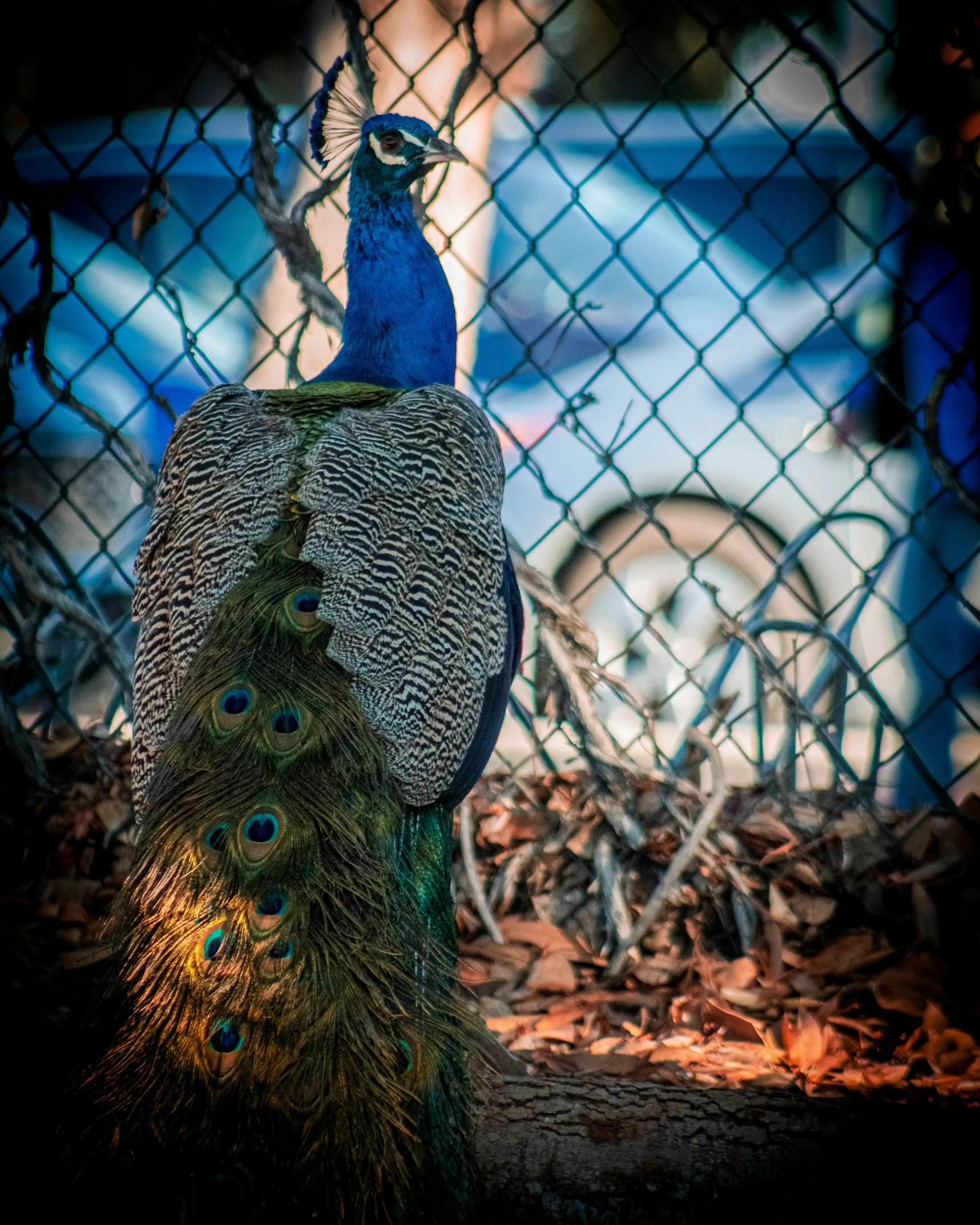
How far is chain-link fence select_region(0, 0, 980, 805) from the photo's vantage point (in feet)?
10.6

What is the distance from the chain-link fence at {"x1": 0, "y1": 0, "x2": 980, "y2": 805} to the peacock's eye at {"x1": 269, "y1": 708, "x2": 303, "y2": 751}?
1349mm

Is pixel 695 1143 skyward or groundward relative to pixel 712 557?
groundward

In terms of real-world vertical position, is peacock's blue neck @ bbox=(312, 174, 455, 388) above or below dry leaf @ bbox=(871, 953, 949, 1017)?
above

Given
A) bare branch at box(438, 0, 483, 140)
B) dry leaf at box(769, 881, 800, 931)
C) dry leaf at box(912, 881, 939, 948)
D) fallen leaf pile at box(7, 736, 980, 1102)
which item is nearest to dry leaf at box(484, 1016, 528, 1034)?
fallen leaf pile at box(7, 736, 980, 1102)

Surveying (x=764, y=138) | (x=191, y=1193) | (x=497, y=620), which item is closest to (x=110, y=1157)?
(x=191, y=1193)

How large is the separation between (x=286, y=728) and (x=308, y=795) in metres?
0.11

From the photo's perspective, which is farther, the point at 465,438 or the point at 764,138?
the point at 764,138

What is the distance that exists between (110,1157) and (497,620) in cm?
105

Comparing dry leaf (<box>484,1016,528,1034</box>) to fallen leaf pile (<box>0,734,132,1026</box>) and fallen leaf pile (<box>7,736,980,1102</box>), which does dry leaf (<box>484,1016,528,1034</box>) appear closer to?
fallen leaf pile (<box>7,736,980,1102</box>)

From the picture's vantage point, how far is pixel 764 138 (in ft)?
12.8

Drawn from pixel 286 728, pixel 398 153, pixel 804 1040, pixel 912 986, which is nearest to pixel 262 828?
pixel 286 728

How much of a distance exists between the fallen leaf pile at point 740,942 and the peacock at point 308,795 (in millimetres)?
715

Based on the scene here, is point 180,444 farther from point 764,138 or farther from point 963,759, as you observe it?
point 963,759

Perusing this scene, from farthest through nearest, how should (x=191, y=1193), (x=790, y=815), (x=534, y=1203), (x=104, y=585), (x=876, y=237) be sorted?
(x=104, y=585) < (x=876, y=237) < (x=790, y=815) < (x=534, y=1203) < (x=191, y=1193)
